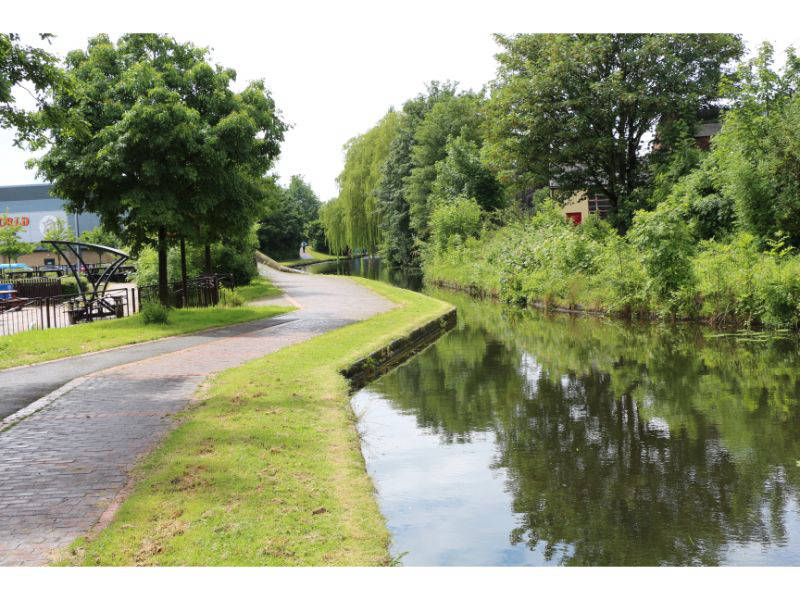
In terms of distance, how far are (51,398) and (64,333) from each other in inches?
279

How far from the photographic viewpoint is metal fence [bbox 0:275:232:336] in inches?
775

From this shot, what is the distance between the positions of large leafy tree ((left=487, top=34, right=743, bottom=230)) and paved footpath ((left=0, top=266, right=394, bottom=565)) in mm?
18087

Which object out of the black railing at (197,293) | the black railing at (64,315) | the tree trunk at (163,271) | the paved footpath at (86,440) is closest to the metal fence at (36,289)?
the black railing at (64,315)

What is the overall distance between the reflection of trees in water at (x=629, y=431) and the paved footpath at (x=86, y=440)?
3.10 m

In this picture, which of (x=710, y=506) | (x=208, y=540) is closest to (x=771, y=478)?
(x=710, y=506)

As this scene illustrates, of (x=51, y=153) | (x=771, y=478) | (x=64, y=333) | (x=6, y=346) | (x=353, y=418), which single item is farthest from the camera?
(x=51, y=153)

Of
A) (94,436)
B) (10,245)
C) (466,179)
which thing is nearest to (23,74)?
(94,436)

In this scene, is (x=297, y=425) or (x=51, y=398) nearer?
(x=297, y=425)

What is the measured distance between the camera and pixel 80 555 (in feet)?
15.2

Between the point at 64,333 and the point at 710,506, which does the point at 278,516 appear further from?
the point at 64,333

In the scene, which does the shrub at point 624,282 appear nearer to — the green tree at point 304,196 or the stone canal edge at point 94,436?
the stone canal edge at point 94,436

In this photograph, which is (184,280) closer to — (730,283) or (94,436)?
(730,283)

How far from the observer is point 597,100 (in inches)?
1112

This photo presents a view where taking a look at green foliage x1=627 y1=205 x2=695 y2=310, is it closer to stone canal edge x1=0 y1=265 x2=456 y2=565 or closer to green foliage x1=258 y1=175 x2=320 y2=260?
stone canal edge x1=0 y1=265 x2=456 y2=565
